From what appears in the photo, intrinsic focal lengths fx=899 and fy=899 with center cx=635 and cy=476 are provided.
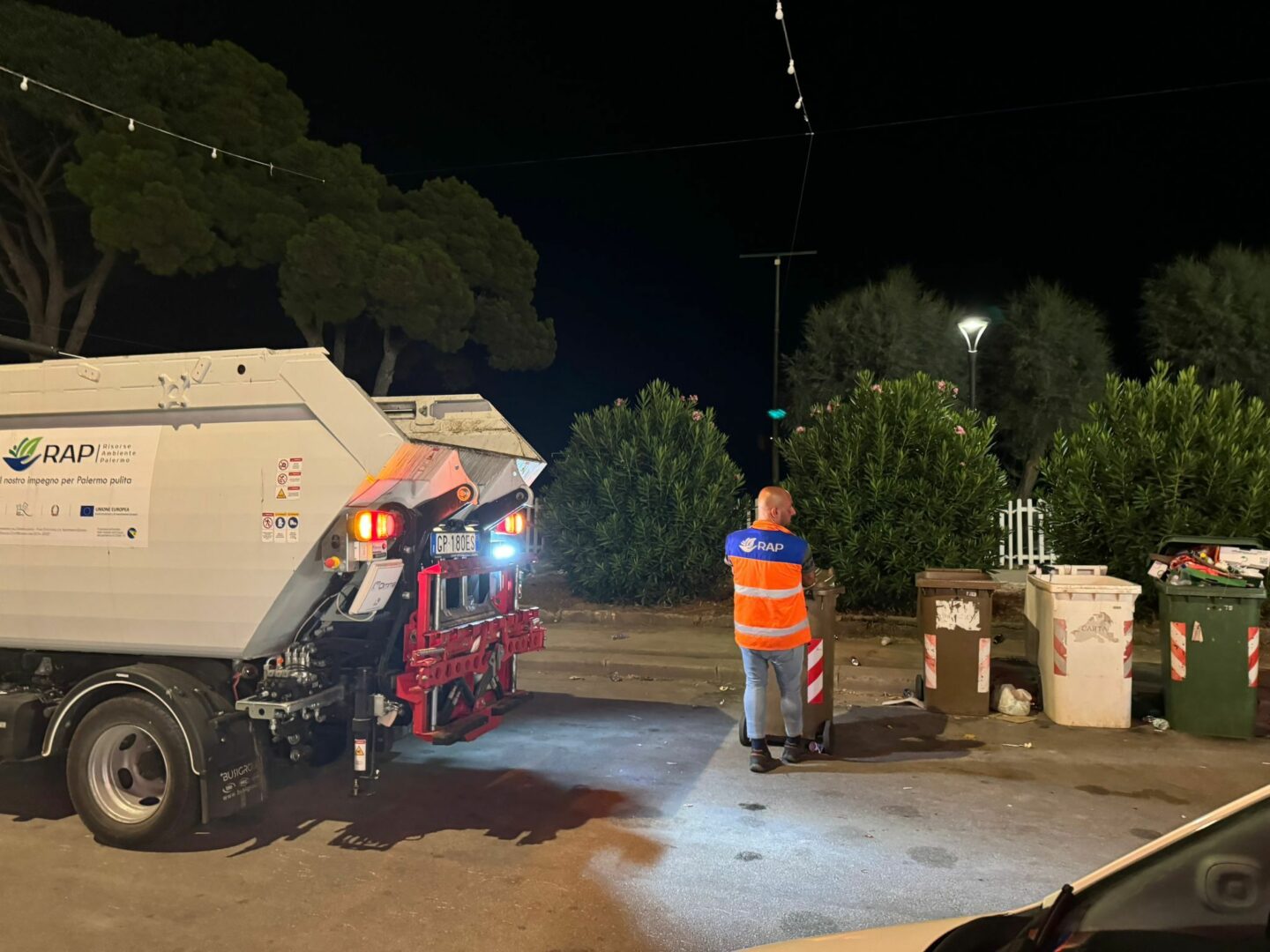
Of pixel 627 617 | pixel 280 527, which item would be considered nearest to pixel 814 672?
pixel 280 527

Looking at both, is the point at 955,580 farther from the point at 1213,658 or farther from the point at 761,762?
the point at 761,762

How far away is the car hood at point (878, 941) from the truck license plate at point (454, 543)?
3.78 metres

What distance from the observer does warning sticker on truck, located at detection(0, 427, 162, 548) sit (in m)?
5.07

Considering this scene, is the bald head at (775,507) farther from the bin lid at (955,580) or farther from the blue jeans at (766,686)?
the bin lid at (955,580)

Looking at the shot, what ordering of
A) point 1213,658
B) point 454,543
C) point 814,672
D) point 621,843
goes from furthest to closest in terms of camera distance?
point 1213,658 → point 814,672 → point 454,543 → point 621,843

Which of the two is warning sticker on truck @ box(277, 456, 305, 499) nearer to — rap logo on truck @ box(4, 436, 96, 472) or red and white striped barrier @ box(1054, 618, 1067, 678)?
rap logo on truck @ box(4, 436, 96, 472)

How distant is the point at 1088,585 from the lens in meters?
6.88

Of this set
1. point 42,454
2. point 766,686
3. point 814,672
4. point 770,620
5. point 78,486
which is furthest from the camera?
point 814,672

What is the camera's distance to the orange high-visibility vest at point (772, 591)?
5.86m

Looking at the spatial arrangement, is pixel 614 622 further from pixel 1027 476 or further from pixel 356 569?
pixel 1027 476

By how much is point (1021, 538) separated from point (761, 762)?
30.8 ft

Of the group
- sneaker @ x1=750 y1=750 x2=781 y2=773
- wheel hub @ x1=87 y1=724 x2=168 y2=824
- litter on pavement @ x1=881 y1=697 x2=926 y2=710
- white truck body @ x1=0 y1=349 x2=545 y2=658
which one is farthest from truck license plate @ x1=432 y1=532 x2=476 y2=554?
litter on pavement @ x1=881 y1=697 x2=926 y2=710

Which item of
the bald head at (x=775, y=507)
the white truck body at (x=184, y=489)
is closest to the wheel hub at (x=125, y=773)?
the white truck body at (x=184, y=489)

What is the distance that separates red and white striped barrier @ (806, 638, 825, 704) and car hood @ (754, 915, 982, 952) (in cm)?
443
